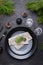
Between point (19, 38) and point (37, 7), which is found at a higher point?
point (37, 7)

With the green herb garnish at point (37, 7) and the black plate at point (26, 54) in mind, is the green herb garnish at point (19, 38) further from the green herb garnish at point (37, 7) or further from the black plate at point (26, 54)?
the green herb garnish at point (37, 7)

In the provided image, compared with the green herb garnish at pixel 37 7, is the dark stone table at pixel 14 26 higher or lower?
lower

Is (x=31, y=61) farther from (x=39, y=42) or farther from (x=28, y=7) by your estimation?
(x=28, y=7)

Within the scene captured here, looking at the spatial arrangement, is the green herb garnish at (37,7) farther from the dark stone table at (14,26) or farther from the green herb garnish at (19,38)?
the green herb garnish at (19,38)

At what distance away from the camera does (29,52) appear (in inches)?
153

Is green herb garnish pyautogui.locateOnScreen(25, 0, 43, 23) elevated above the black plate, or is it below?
above

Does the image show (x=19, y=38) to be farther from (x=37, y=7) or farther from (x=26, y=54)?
(x=37, y=7)

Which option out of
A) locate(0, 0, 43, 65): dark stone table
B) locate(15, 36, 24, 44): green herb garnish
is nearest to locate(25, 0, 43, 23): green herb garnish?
locate(0, 0, 43, 65): dark stone table

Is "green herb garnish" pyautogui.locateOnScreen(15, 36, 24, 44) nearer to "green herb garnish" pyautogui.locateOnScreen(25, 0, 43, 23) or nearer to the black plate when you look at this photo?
the black plate

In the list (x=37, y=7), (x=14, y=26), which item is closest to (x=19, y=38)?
(x=14, y=26)

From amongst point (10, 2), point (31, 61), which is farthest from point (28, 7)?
point (31, 61)

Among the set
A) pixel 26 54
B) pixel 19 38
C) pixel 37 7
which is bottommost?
pixel 26 54

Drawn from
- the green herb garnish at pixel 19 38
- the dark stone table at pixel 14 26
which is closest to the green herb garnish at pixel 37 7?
the dark stone table at pixel 14 26

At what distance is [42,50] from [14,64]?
22 cm
